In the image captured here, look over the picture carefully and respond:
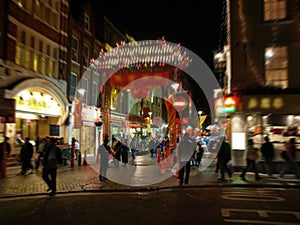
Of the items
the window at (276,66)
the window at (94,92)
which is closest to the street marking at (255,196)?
the window at (276,66)

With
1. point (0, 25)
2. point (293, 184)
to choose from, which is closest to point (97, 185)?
point (293, 184)

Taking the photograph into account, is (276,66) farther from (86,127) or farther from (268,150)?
(86,127)

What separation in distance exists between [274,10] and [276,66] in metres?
2.64

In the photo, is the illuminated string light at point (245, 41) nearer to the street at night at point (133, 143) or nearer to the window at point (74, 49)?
the street at night at point (133, 143)

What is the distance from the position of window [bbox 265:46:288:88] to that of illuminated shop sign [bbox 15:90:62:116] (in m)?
12.3

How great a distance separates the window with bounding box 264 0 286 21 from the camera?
1517 centimetres

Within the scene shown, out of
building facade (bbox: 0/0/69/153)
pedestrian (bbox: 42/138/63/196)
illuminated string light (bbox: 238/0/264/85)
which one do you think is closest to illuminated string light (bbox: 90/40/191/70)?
illuminated string light (bbox: 238/0/264/85)

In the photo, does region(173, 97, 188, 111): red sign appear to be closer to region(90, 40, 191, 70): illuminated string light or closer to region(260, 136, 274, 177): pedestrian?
region(90, 40, 191, 70): illuminated string light

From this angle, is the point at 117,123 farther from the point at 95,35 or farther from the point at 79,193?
the point at 79,193

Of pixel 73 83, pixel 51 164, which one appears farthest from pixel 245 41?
pixel 73 83

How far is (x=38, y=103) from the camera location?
18.5m

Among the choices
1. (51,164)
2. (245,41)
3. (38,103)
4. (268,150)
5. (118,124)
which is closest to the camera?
(51,164)

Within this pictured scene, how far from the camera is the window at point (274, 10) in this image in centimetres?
1517

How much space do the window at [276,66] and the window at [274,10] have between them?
143 centimetres
